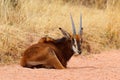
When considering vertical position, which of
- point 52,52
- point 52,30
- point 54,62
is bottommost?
point 52,30

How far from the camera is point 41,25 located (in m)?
12.9

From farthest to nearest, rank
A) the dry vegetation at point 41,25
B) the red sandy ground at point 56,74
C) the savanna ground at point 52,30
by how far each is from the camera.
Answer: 1. the dry vegetation at point 41,25
2. the savanna ground at point 52,30
3. the red sandy ground at point 56,74

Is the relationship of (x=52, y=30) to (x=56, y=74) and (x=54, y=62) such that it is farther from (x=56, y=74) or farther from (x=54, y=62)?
(x=56, y=74)

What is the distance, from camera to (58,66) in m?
9.46

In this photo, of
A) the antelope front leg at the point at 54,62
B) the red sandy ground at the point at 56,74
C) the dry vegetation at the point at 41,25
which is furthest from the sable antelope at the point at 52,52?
the dry vegetation at the point at 41,25

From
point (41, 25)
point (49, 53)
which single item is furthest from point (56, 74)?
point (41, 25)

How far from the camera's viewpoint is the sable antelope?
31.1 ft

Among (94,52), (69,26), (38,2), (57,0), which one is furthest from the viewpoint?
(57,0)

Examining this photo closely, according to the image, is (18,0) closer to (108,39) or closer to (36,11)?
(36,11)

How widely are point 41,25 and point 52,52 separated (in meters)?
3.35

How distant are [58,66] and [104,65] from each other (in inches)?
62.8

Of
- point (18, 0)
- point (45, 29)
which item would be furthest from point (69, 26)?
point (18, 0)

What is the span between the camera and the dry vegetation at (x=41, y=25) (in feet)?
36.2

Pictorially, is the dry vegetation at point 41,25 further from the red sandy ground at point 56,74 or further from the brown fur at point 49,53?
the red sandy ground at point 56,74
